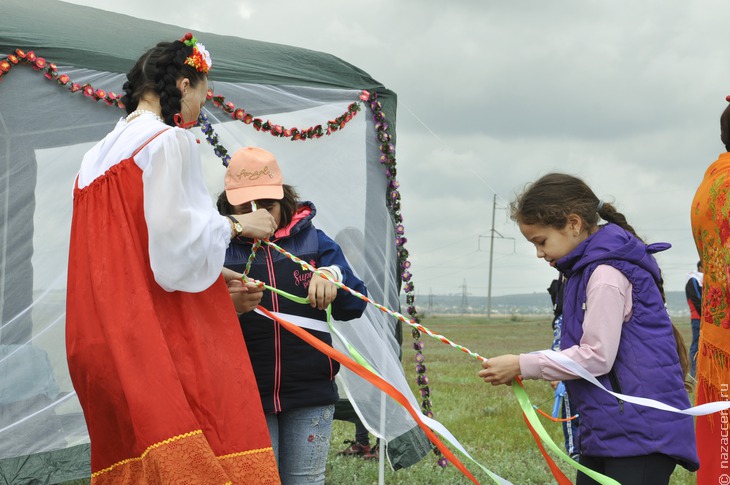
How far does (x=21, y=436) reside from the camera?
3.88 meters

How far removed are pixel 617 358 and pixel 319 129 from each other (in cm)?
252

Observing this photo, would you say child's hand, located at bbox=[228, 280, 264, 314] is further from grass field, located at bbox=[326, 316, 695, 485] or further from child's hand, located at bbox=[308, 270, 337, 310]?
grass field, located at bbox=[326, 316, 695, 485]

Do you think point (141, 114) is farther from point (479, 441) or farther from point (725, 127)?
point (479, 441)

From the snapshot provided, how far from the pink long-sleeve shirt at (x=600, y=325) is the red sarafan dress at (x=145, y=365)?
966mm

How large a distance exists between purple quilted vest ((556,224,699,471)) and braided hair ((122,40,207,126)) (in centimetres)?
135

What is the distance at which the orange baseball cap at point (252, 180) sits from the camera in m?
2.91

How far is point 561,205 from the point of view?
8.82 ft

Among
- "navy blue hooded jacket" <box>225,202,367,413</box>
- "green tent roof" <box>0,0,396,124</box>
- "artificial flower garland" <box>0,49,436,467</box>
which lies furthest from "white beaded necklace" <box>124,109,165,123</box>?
"green tent roof" <box>0,0,396,124</box>

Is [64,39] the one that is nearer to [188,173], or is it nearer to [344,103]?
[344,103]

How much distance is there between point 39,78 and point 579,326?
111 inches

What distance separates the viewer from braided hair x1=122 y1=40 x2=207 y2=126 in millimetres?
2291

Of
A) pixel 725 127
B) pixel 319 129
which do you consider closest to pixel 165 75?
pixel 725 127

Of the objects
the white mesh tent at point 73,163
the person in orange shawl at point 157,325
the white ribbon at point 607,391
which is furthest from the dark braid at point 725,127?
the white mesh tent at point 73,163

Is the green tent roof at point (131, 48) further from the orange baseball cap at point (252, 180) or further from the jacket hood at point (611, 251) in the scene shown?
the jacket hood at point (611, 251)
